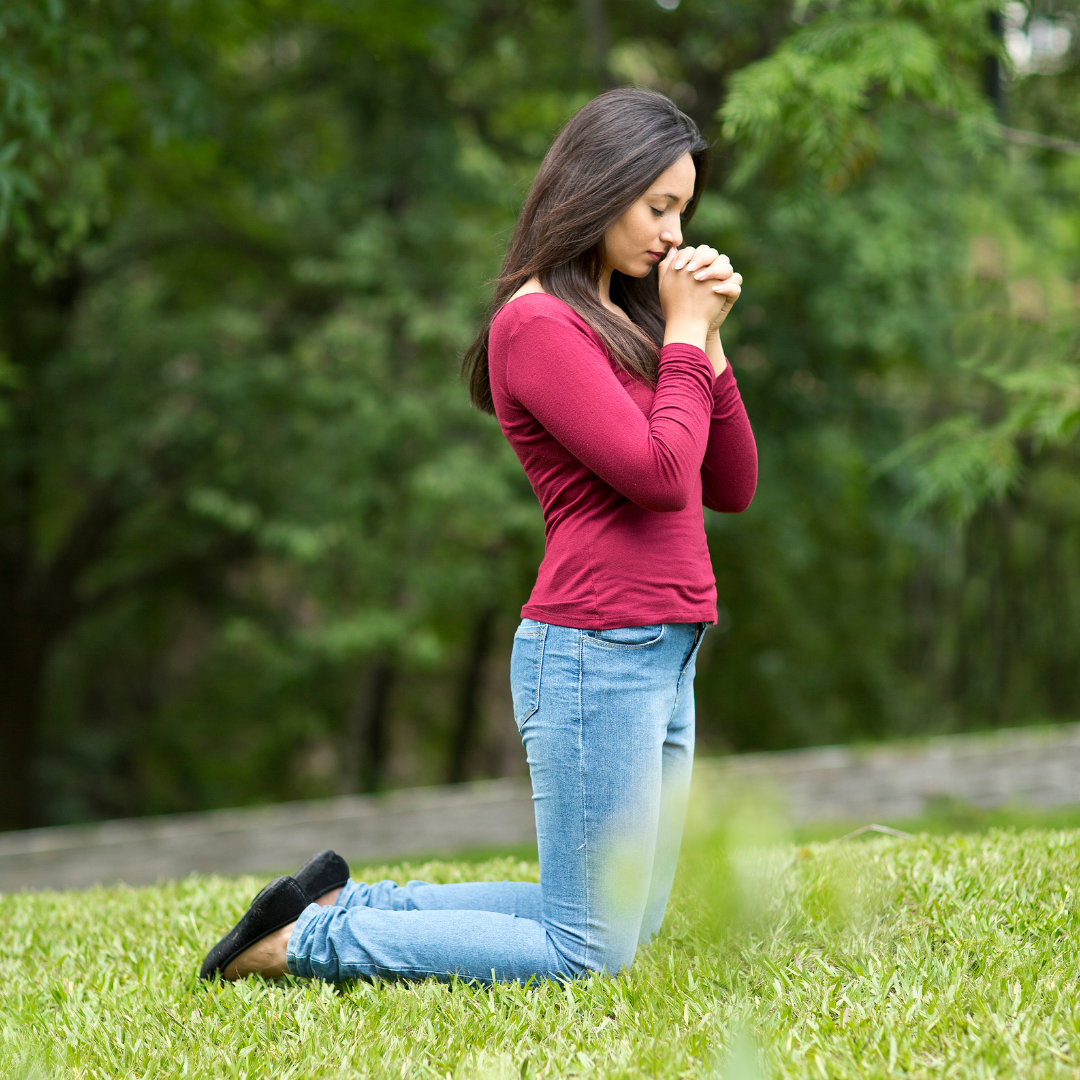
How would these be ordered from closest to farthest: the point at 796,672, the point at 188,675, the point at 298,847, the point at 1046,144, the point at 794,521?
the point at 1046,144, the point at 298,847, the point at 794,521, the point at 796,672, the point at 188,675

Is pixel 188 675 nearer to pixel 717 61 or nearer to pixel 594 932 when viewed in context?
pixel 717 61

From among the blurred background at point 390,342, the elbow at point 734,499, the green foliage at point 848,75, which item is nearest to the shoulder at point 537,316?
the elbow at point 734,499

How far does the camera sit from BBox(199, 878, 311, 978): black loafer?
2131 mm

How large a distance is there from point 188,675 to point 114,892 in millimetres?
10425

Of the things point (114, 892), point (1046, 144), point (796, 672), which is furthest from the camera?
point (796, 672)

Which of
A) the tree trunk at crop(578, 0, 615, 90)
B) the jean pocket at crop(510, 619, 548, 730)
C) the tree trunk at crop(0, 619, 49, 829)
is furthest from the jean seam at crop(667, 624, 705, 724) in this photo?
the tree trunk at crop(0, 619, 49, 829)

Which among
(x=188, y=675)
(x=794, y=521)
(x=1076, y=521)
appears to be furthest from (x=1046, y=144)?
(x=188, y=675)

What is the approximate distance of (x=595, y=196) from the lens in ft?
6.40

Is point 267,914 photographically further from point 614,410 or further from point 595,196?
point 595,196

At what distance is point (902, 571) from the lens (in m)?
12.5

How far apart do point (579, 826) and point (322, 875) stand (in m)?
0.65

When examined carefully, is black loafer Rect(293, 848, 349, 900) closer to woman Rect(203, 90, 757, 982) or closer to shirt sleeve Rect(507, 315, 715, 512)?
woman Rect(203, 90, 757, 982)

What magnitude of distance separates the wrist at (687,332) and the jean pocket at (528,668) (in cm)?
56

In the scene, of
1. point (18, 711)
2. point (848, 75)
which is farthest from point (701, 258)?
point (18, 711)
